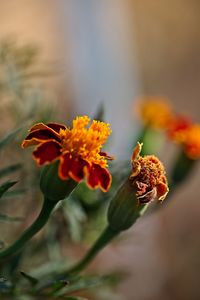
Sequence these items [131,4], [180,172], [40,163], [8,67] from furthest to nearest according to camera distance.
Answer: [131,4]
[180,172]
[8,67]
[40,163]

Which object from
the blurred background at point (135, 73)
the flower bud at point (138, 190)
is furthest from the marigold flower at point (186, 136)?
the blurred background at point (135, 73)

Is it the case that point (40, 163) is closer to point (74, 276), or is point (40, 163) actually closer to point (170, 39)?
point (74, 276)

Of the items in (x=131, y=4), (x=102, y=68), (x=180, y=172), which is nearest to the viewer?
(x=180, y=172)

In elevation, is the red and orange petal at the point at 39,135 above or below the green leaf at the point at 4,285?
above

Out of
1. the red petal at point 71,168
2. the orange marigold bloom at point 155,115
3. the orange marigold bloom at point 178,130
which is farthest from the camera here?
the orange marigold bloom at point 155,115

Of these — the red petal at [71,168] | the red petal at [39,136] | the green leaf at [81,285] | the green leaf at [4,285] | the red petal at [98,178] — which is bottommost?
the green leaf at [81,285]

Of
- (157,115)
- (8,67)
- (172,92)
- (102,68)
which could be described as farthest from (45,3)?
(8,67)

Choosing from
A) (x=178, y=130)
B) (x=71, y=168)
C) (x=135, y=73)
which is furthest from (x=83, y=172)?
(x=135, y=73)

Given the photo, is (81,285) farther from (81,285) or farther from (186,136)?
(186,136)

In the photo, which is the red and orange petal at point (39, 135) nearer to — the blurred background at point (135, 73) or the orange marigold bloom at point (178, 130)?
the orange marigold bloom at point (178, 130)
